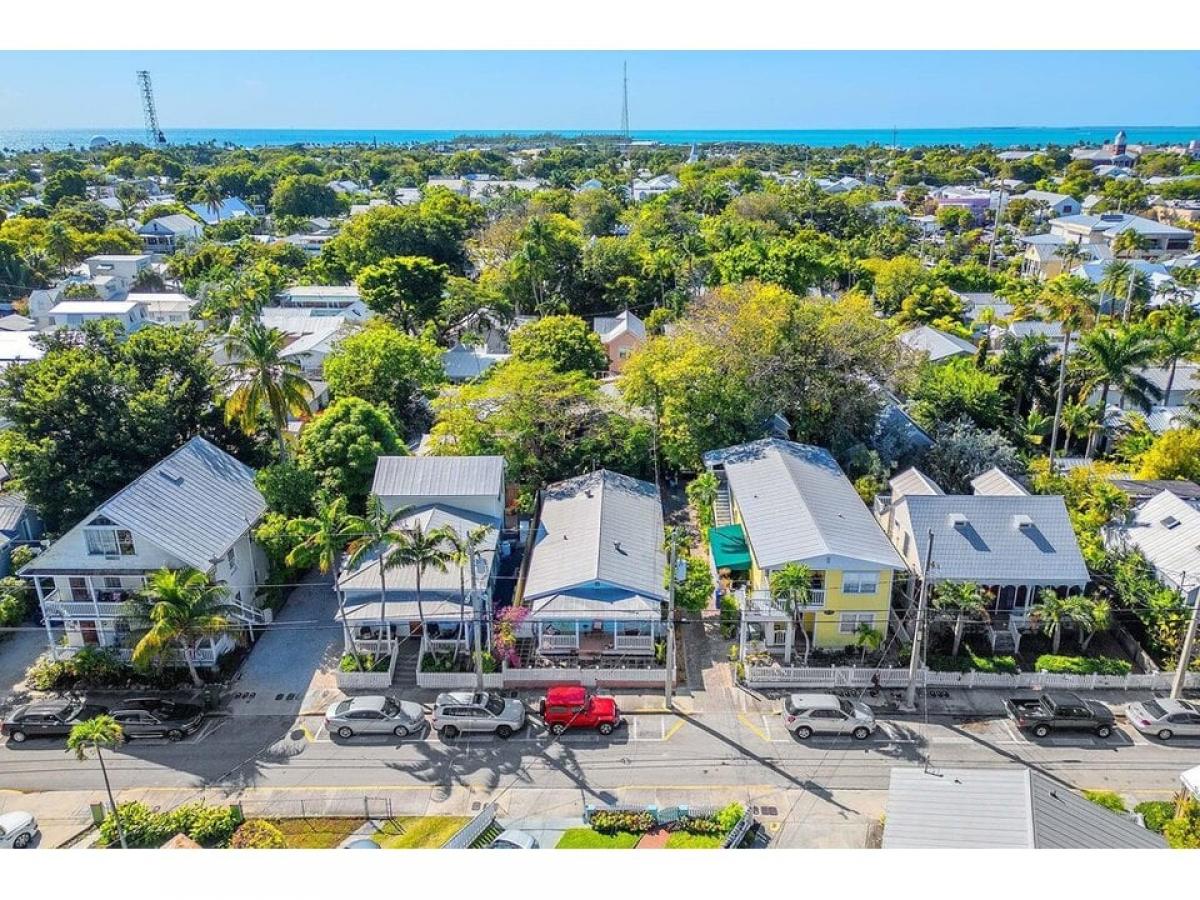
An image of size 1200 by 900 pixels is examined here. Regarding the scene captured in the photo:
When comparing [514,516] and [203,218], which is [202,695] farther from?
[203,218]

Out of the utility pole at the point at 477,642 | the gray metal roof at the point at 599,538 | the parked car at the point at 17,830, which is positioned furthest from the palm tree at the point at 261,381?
the parked car at the point at 17,830

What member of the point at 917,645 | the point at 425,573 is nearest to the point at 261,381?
the point at 425,573

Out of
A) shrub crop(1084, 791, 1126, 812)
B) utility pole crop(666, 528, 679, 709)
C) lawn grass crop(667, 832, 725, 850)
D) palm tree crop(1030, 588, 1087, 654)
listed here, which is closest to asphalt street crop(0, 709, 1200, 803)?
utility pole crop(666, 528, 679, 709)

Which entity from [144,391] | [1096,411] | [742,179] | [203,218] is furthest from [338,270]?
[742,179]

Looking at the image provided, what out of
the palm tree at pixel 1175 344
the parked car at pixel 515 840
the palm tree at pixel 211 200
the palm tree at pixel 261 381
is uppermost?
the palm tree at pixel 211 200

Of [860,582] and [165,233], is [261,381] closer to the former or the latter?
[860,582]

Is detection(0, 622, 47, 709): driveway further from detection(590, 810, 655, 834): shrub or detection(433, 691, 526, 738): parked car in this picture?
detection(590, 810, 655, 834): shrub

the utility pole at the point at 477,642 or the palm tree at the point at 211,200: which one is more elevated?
the palm tree at the point at 211,200

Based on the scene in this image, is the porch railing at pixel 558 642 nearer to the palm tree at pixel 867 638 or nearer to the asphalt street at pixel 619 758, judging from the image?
the asphalt street at pixel 619 758
